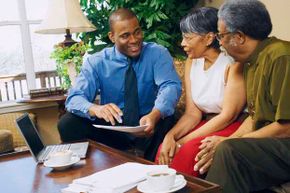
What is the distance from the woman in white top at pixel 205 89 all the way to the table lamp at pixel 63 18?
99 centimetres

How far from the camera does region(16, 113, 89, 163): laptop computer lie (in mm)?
1686

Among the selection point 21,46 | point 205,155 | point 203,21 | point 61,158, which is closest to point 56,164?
point 61,158

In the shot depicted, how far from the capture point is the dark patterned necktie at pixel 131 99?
2209 millimetres

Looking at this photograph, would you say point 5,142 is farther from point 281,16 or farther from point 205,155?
point 281,16

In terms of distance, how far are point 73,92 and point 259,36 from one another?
1.06m

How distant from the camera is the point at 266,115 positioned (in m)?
1.67

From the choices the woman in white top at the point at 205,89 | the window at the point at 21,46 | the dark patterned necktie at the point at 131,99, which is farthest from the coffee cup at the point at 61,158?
the window at the point at 21,46

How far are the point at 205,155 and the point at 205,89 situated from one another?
54 centimetres

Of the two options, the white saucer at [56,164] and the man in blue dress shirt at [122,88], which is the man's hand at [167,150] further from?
the white saucer at [56,164]

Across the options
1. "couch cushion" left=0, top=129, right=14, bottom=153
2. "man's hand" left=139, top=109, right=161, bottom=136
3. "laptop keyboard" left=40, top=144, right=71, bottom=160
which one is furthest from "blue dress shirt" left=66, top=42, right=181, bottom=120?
"couch cushion" left=0, top=129, right=14, bottom=153

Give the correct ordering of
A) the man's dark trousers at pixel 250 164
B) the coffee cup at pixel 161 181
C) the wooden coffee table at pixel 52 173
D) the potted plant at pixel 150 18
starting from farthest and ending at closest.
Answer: the potted plant at pixel 150 18 < the man's dark trousers at pixel 250 164 < the wooden coffee table at pixel 52 173 < the coffee cup at pixel 161 181

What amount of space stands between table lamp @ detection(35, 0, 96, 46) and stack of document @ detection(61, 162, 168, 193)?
5.56ft

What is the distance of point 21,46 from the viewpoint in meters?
3.54

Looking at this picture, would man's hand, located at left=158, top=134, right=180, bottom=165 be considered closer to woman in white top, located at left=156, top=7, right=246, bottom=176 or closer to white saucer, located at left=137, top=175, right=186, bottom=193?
woman in white top, located at left=156, top=7, right=246, bottom=176
